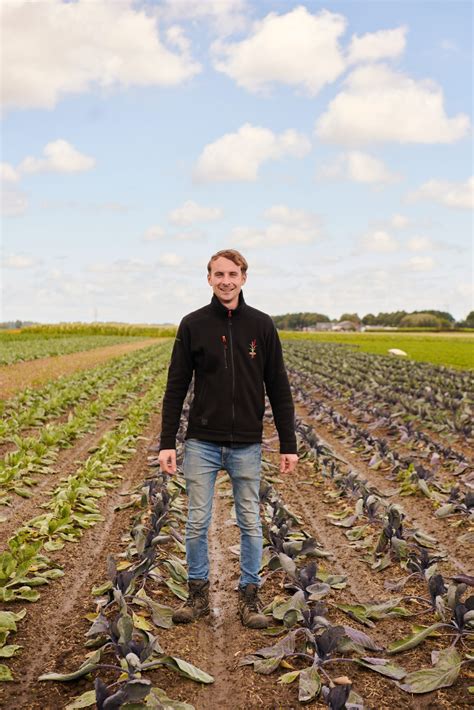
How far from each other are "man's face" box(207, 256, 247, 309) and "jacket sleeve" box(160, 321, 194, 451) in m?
0.34

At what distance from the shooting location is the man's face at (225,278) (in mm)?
4398

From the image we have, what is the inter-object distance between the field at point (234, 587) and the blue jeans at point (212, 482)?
0.44m

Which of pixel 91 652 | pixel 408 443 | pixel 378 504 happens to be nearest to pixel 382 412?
pixel 408 443

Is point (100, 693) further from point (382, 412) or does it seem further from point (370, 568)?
point (382, 412)

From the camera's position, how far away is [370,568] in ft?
19.2

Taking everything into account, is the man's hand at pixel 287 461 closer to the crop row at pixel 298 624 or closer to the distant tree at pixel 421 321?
the crop row at pixel 298 624

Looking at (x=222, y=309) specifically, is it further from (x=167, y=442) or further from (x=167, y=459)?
(x=167, y=459)

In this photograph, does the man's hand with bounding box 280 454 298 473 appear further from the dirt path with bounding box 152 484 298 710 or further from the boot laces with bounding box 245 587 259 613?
the dirt path with bounding box 152 484 298 710

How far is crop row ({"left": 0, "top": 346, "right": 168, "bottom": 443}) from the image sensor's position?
13155 millimetres

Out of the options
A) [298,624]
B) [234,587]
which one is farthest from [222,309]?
[234,587]

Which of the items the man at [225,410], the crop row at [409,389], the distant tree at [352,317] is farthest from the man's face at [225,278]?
the distant tree at [352,317]

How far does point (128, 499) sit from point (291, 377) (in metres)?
16.0

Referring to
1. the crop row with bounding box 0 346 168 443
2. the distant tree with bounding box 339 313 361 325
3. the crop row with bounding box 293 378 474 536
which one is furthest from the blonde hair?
the distant tree with bounding box 339 313 361 325

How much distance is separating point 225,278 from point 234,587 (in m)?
2.65
